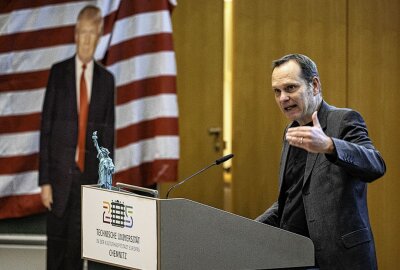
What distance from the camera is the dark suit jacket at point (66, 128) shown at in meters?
5.49

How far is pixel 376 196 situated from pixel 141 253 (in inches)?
136

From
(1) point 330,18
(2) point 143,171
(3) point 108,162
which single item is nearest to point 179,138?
(2) point 143,171

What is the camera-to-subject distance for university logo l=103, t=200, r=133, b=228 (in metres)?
2.66

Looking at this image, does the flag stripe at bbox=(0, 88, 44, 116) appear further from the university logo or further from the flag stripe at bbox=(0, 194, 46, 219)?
the university logo

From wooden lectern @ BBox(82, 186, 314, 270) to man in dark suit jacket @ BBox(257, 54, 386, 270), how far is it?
0.12 m

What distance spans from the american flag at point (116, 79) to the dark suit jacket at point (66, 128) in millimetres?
64

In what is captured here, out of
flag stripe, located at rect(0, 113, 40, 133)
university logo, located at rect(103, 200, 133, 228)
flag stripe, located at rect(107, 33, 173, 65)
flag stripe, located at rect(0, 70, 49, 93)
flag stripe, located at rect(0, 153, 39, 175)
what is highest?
flag stripe, located at rect(107, 33, 173, 65)

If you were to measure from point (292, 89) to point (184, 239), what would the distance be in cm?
78

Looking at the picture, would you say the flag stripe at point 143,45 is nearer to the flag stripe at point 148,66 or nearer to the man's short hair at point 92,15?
the flag stripe at point 148,66

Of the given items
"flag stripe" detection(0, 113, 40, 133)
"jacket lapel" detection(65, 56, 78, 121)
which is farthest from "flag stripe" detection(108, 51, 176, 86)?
"flag stripe" detection(0, 113, 40, 133)

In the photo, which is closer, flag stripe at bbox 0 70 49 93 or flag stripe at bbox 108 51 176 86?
flag stripe at bbox 108 51 176 86

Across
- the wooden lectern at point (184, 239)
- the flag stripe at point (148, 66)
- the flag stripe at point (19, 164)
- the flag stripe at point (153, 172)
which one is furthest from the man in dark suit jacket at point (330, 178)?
the flag stripe at point (19, 164)

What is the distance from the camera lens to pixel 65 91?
5.58 m

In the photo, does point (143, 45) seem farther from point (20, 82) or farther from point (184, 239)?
point (184, 239)
